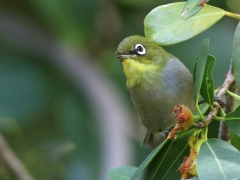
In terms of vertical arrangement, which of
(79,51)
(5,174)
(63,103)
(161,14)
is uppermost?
(161,14)

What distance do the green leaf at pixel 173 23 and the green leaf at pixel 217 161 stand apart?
59 centimetres

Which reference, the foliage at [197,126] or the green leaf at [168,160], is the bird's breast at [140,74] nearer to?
the foliage at [197,126]

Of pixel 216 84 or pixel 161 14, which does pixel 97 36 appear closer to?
pixel 216 84

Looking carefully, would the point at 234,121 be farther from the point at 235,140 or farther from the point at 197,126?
the point at 235,140

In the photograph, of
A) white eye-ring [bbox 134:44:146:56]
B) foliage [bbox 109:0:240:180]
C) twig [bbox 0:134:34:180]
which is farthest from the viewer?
twig [bbox 0:134:34:180]

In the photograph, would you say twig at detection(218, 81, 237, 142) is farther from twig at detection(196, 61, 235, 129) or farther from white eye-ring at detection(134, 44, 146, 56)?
white eye-ring at detection(134, 44, 146, 56)

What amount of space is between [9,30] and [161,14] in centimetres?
423

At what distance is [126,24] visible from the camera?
639 cm

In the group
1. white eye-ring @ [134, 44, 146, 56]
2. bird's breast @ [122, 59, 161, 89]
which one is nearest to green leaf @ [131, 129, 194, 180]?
bird's breast @ [122, 59, 161, 89]

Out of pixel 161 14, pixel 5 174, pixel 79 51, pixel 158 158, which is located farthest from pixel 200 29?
pixel 79 51

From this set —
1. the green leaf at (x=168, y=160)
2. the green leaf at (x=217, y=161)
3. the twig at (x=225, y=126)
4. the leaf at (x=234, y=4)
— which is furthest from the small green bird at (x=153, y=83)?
the green leaf at (x=217, y=161)

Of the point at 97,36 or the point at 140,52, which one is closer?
the point at 140,52

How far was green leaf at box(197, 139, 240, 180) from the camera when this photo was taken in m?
2.18

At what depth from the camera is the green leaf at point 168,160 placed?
2.58 m
